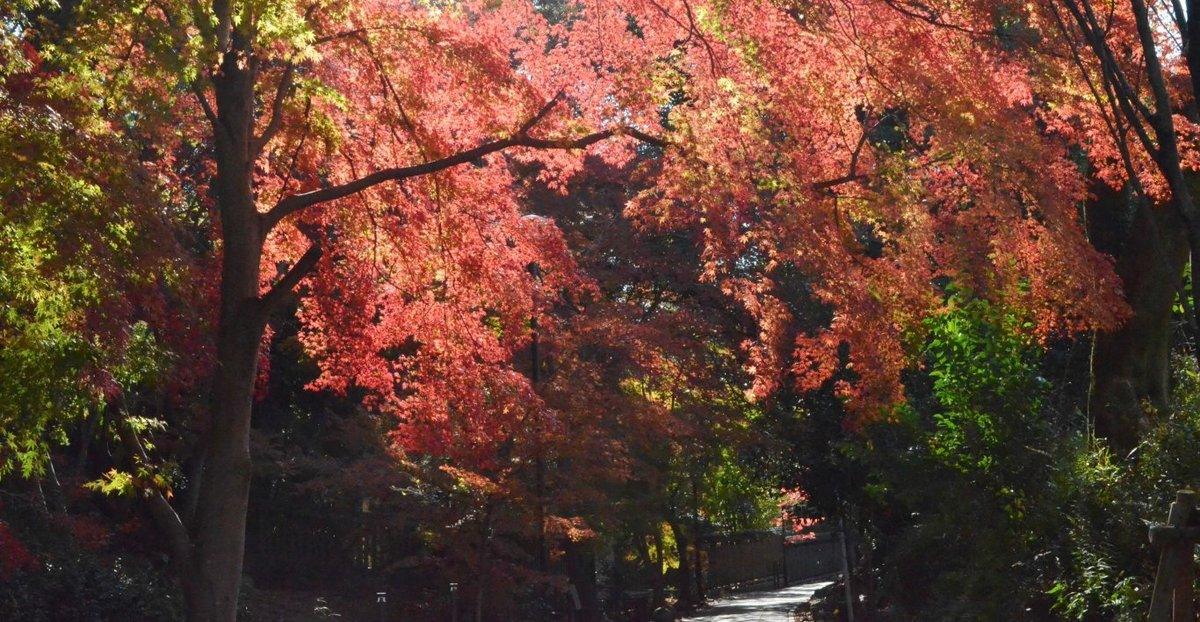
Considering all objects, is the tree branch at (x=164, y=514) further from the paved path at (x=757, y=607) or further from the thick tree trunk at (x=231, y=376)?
the paved path at (x=757, y=607)

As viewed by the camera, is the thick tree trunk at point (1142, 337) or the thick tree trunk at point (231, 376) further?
the thick tree trunk at point (1142, 337)

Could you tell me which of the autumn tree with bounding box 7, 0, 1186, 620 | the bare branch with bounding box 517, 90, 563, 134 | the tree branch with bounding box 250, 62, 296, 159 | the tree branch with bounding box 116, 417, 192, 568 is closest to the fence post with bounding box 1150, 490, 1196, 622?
the autumn tree with bounding box 7, 0, 1186, 620

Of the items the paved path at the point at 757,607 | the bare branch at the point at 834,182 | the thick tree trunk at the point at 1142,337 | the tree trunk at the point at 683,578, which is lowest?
the paved path at the point at 757,607

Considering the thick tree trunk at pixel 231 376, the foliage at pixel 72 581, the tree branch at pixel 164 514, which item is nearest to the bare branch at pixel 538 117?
the thick tree trunk at pixel 231 376

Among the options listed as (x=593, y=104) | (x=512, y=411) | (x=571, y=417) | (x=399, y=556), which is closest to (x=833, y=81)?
(x=593, y=104)

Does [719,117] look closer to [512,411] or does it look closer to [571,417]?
[512,411]

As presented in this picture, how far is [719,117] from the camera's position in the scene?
37.0ft

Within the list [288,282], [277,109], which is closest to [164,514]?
[288,282]

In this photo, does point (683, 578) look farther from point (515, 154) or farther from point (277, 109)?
point (277, 109)

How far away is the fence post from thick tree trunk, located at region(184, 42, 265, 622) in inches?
274

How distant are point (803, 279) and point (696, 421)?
3755 millimetres

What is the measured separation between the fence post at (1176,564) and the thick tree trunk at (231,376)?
696cm

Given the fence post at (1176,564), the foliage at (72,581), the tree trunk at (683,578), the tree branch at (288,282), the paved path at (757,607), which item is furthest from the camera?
the tree trunk at (683,578)

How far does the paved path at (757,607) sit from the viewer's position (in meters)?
25.5
